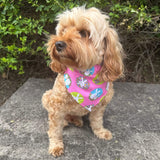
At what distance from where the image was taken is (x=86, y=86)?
7.20 ft

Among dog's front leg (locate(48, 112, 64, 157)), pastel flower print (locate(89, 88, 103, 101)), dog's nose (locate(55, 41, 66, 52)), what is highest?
dog's nose (locate(55, 41, 66, 52))

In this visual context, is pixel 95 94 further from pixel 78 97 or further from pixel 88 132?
pixel 88 132

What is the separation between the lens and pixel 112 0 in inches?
126

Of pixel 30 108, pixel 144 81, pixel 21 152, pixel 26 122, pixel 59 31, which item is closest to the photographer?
pixel 59 31

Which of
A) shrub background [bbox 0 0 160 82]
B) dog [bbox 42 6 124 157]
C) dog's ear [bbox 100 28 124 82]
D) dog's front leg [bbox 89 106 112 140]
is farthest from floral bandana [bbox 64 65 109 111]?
shrub background [bbox 0 0 160 82]

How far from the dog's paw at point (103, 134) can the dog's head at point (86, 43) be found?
871 millimetres

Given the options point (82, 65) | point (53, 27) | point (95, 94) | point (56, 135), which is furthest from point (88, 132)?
point (53, 27)

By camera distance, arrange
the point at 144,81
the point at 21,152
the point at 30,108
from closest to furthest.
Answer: the point at 21,152 < the point at 30,108 < the point at 144,81

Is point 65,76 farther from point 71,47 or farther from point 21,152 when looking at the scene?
point 21,152

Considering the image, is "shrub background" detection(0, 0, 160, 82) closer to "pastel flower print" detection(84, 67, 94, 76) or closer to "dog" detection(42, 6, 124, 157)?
"dog" detection(42, 6, 124, 157)

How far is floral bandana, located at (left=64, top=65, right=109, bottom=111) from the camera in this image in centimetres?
212

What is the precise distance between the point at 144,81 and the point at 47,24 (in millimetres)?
2633

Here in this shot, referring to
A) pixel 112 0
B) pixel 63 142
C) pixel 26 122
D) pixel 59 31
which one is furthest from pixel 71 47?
pixel 112 0

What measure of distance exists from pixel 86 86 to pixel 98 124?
0.69 m
